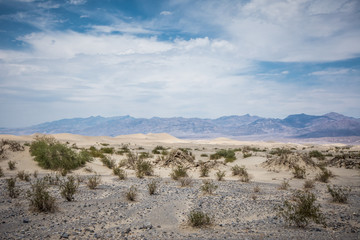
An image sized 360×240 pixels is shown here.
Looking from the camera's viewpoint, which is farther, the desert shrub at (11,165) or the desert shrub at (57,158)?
the desert shrub at (57,158)

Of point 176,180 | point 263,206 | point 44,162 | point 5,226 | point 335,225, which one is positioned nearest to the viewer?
point 5,226

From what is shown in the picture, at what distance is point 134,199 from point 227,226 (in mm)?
4112

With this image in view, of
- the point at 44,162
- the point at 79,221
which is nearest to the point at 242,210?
the point at 79,221

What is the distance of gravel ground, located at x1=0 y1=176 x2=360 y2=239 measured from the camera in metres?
6.31

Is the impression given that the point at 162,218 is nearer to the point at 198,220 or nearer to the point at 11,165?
the point at 198,220

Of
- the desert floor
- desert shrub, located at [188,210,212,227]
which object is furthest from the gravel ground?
desert shrub, located at [188,210,212,227]

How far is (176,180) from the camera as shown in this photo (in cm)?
1480

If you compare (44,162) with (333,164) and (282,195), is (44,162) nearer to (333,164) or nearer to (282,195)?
(282,195)

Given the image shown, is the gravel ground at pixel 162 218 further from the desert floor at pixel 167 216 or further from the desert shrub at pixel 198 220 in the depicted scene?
the desert shrub at pixel 198 220

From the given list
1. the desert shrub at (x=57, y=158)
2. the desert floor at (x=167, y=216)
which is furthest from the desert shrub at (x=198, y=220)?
the desert shrub at (x=57, y=158)

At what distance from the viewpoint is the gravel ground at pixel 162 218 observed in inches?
249

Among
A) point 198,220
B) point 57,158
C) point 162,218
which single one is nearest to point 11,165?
point 57,158

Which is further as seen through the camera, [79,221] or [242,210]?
[242,210]

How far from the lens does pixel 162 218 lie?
772cm
